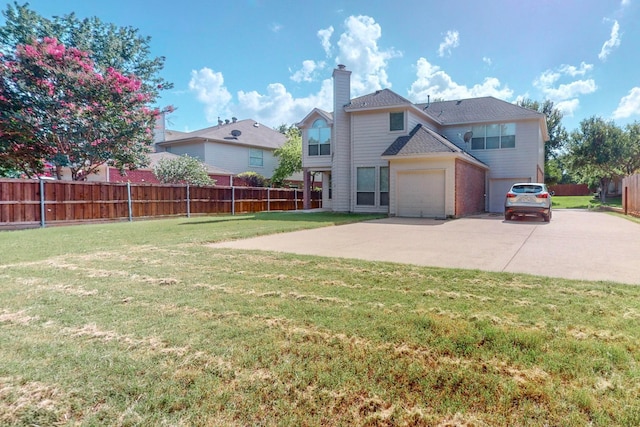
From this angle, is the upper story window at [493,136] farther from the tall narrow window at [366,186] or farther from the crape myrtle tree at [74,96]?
the crape myrtle tree at [74,96]

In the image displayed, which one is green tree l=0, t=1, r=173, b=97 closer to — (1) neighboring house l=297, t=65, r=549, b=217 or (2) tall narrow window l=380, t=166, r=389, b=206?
(1) neighboring house l=297, t=65, r=549, b=217

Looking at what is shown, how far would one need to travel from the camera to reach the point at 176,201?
1789 cm

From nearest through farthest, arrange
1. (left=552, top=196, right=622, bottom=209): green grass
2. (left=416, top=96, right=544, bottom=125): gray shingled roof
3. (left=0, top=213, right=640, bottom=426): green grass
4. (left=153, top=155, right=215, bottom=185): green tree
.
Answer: (left=0, top=213, right=640, bottom=426): green grass → (left=416, top=96, right=544, bottom=125): gray shingled roof → (left=153, top=155, right=215, bottom=185): green tree → (left=552, top=196, right=622, bottom=209): green grass

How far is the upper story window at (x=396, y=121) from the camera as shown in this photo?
17.1 m

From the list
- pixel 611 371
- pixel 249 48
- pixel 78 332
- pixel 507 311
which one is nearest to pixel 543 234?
pixel 507 311

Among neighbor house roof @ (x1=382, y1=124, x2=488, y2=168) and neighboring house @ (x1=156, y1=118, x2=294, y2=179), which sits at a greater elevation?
A: neighboring house @ (x1=156, y1=118, x2=294, y2=179)

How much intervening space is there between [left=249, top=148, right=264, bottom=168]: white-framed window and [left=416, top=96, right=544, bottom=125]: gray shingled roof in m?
14.8

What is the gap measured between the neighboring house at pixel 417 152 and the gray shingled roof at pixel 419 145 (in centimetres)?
4

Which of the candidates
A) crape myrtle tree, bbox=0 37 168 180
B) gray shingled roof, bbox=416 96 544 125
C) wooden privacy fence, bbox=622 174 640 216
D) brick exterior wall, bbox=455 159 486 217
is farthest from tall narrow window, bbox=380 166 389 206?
crape myrtle tree, bbox=0 37 168 180

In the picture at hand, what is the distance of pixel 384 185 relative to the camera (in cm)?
1777

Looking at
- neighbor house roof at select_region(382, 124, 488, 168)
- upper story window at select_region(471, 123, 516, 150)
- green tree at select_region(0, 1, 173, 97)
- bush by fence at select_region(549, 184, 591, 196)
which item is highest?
green tree at select_region(0, 1, 173, 97)

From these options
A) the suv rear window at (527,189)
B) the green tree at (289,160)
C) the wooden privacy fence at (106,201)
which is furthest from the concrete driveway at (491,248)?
the green tree at (289,160)

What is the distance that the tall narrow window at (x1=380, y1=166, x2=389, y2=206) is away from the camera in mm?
17672

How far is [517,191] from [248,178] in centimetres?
1950
